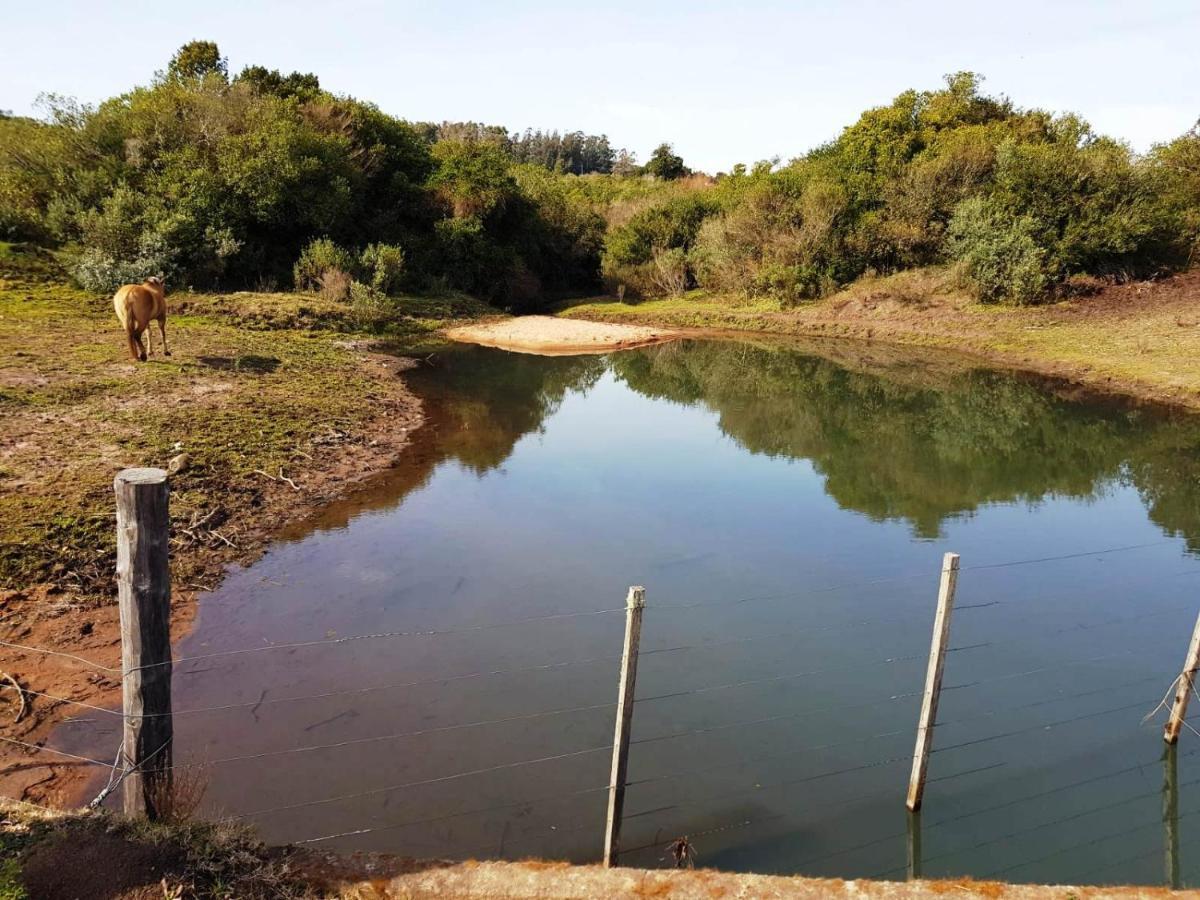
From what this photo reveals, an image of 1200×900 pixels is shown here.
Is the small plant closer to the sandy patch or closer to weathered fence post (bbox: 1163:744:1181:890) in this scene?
weathered fence post (bbox: 1163:744:1181:890)

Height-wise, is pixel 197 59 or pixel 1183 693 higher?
pixel 197 59

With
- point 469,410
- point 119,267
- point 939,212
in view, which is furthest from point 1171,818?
point 939,212

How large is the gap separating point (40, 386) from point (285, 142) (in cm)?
1661

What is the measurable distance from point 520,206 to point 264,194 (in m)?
12.6

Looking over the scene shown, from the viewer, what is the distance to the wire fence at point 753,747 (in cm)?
498

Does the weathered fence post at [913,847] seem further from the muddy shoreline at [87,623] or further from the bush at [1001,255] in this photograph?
the bush at [1001,255]

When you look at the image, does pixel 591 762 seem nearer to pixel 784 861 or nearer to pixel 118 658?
pixel 784 861

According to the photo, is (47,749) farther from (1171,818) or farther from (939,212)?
(939,212)

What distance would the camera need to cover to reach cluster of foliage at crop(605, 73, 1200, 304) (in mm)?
27422

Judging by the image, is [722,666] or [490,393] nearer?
[722,666]

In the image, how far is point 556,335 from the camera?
27.3 m

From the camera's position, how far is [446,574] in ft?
29.0

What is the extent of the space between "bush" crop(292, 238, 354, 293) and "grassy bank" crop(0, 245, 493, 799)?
15.1 feet

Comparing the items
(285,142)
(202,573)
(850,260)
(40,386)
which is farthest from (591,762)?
(850,260)
